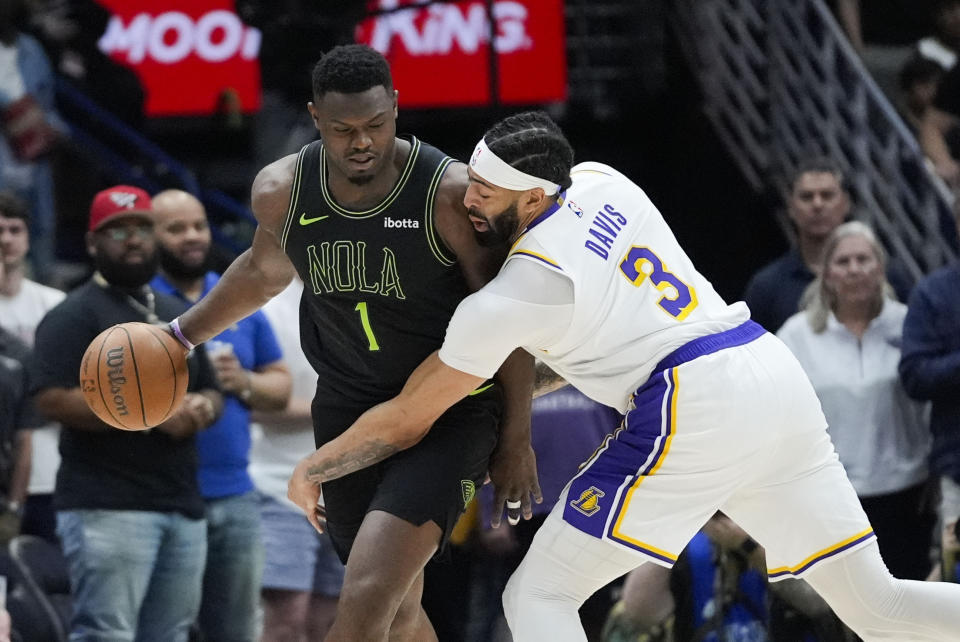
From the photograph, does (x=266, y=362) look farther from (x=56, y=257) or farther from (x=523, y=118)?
(x=56, y=257)

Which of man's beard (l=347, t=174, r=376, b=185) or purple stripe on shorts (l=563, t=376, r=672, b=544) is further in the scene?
man's beard (l=347, t=174, r=376, b=185)

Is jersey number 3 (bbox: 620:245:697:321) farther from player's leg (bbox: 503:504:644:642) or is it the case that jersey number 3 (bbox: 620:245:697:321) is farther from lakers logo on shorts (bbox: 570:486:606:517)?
player's leg (bbox: 503:504:644:642)

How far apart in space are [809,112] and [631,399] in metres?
4.90

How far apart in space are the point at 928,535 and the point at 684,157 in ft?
13.3

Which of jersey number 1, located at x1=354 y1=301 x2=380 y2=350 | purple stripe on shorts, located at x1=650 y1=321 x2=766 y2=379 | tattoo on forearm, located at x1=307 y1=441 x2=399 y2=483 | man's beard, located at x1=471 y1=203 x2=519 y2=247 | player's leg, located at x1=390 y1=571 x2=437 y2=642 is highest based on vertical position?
man's beard, located at x1=471 y1=203 x2=519 y2=247

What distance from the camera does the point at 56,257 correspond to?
965cm

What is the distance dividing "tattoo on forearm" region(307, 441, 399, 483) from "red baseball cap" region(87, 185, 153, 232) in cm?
199

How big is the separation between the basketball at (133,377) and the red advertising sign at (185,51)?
530cm

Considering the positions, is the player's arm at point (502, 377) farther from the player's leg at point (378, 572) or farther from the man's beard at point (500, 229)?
the player's leg at point (378, 572)

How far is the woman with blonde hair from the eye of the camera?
6.76 m

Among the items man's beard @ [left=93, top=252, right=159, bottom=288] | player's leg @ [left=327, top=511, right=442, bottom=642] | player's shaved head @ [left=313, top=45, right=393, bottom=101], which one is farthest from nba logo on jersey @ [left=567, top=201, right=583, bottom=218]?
man's beard @ [left=93, top=252, right=159, bottom=288]

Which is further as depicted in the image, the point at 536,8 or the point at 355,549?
the point at 536,8

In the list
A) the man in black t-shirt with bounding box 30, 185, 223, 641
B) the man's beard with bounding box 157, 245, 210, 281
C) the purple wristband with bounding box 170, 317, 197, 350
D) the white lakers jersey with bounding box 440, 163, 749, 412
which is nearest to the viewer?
the white lakers jersey with bounding box 440, 163, 749, 412

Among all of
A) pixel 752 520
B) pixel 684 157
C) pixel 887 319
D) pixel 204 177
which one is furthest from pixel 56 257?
pixel 752 520
